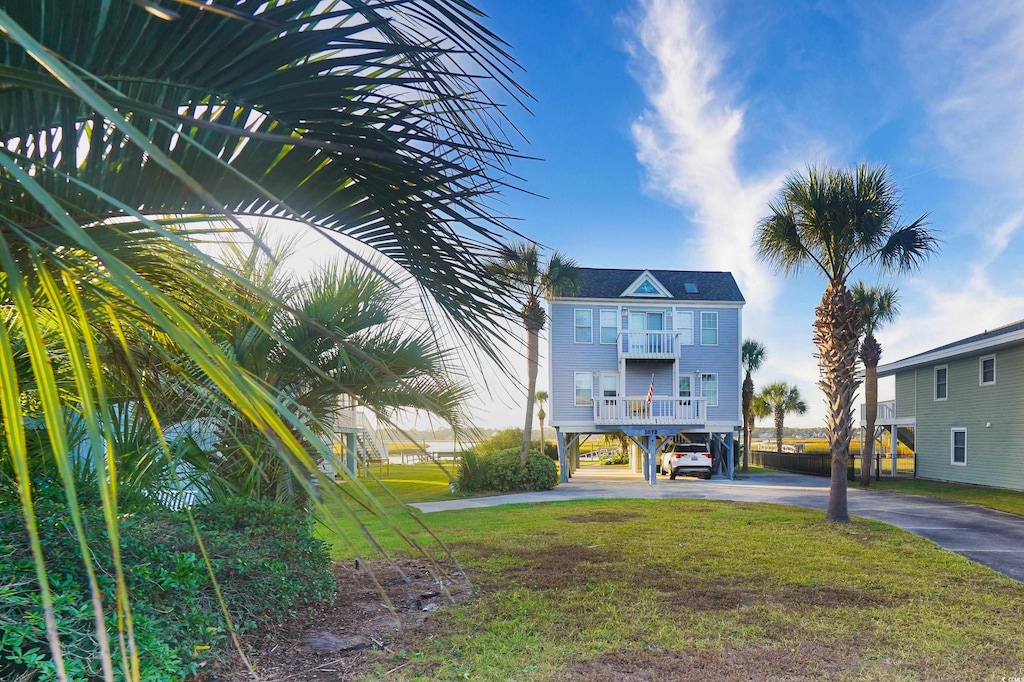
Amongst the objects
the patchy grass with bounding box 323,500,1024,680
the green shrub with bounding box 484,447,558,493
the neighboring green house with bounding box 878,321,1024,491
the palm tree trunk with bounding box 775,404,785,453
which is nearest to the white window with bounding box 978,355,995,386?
the neighboring green house with bounding box 878,321,1024,491

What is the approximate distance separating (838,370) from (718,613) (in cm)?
699

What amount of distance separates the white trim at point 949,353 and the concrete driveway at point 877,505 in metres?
5.34

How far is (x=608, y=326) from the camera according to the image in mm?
21891

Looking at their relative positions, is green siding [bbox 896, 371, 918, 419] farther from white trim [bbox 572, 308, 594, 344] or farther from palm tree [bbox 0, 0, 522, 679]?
palm tree [bbox 0, 0, 522, 679]

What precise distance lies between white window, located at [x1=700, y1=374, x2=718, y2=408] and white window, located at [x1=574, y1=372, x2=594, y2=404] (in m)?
4.29

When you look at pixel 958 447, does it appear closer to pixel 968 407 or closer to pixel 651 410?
pixel 968 407

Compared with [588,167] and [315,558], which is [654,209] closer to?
[588,167]

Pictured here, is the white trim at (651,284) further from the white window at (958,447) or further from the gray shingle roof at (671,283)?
the white window at (958,447)

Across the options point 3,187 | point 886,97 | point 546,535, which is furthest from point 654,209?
point 3,187

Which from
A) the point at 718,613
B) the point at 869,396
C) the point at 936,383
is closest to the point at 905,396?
the point at 936,383

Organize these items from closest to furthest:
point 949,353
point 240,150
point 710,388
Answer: point 240,150 → point 949,353 → point 710,388

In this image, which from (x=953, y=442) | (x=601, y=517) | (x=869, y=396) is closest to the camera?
(x=601, y=517)

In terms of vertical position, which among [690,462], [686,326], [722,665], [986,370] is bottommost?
[690,462]

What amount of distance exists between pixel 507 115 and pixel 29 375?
2.48 metres
